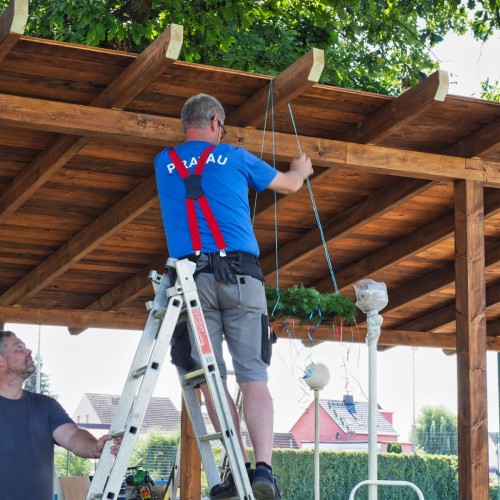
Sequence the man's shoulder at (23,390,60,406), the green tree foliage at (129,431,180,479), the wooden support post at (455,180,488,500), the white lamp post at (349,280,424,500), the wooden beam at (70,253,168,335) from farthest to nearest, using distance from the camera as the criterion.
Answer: the green tree foliage at (129,431,180,479), the wooden beam at (70,253,168,335), the wooden support post at (455,180,488,500), the white lamp post at (349,280,424,500), the man's shoulder at (23,390,60,406)

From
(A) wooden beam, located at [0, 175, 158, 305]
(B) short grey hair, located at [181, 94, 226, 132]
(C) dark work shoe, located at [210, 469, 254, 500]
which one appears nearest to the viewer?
(C) dark work shoe, located at [210, 469, 254, 500]

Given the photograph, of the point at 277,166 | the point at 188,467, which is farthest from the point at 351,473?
the point at 277,166

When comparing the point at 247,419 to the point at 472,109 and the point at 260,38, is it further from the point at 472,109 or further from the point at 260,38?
the point at 260,38

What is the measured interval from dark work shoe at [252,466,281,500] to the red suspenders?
37.8 inches

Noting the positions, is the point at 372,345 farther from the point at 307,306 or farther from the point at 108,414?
the point at 108,414

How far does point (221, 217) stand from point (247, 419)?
0.87 metres

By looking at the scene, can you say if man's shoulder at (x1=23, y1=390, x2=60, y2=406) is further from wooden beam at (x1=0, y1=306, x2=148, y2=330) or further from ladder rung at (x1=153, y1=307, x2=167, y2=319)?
wooden beam at (x1=0, y1=306, x2=148, y2=330)

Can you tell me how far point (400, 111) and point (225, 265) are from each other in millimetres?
2594

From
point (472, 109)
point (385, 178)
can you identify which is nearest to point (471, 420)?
point (472, 109)

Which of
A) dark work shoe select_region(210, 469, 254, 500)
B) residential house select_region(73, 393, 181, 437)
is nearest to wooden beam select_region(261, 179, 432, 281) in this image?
dark work shoe select_region(210, 469, 254, 500)

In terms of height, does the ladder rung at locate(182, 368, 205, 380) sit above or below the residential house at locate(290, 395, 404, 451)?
below

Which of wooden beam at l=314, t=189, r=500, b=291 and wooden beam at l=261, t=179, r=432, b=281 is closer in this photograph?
wooden beam at l=261, t=179, r=432, b=281

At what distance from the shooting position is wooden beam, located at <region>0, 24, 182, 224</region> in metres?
5.66

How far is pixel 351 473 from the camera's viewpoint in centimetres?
1953
